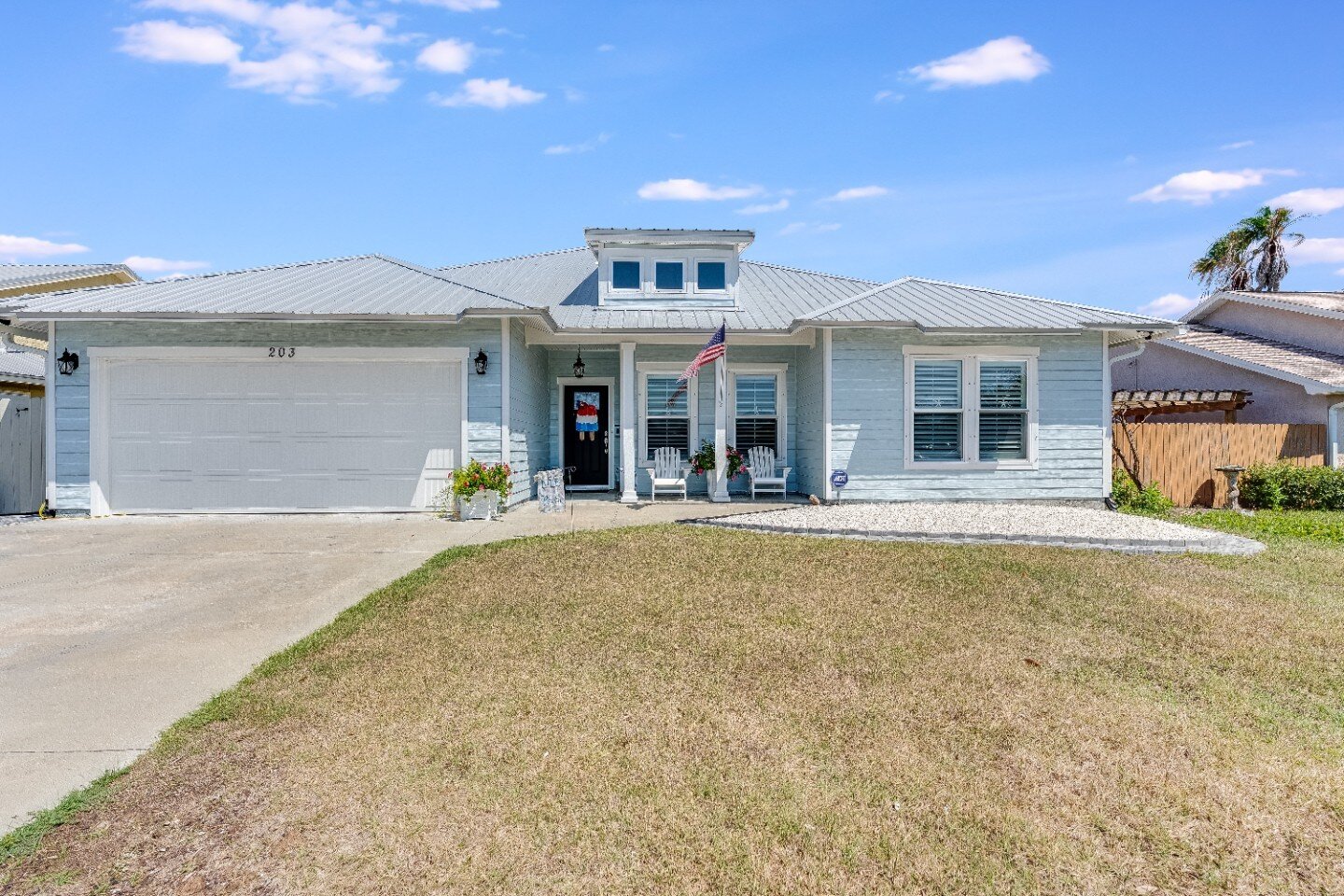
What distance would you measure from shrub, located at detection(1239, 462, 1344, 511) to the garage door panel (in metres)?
13.6

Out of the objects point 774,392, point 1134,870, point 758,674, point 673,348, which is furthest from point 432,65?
point 1134,870

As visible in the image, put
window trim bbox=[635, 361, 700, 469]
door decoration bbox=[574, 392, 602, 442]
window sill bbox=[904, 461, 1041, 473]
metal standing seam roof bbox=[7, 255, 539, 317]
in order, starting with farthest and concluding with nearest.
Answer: door decoration bbox=[574, 392, 602, 442] < window trim bbox=[635, 361, 700, 469] < window sill bbox=[904, 461, 1041, 473] < metal standing seam roof bbox=[7, 255, 539, 317]

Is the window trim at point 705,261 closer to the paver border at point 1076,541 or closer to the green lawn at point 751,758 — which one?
the paver border at point 1076,541

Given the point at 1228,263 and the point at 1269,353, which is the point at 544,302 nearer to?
the point at 1269,353

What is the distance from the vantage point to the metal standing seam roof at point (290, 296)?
32.9 ft

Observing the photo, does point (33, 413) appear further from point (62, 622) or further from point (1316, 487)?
point (1316, 487)

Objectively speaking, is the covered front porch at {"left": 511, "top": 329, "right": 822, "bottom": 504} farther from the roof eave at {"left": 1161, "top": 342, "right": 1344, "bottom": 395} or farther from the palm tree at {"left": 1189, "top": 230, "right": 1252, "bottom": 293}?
the palm tree at {"left": 1189, "top": 230, "right": 1252, "bottom": 293}

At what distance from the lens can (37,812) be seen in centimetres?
266

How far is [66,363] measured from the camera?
10.3 metres

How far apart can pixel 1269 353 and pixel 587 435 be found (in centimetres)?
1535

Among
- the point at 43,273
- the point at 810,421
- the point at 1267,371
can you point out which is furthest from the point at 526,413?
the point at 1267,371

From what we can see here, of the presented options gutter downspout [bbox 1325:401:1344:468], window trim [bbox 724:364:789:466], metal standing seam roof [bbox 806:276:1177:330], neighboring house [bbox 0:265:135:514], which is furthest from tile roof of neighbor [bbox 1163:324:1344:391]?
neighboring house [bbox 0:265:135:514]

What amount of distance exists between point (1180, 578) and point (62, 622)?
8.86 meters

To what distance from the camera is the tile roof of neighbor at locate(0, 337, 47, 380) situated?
13359 mm
